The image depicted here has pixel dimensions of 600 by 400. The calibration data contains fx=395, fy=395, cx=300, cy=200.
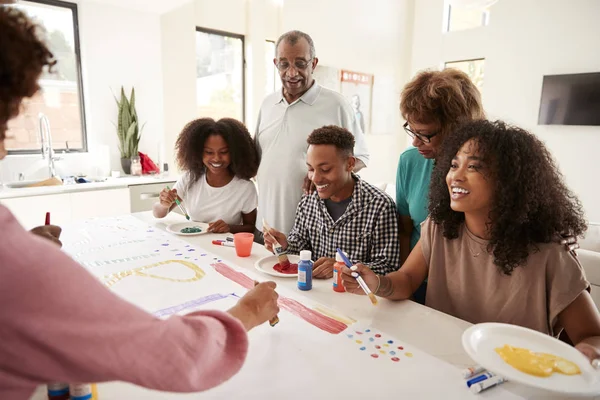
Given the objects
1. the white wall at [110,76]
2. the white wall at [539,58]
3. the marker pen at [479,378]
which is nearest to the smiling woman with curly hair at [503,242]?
the marker pen at [479,378]

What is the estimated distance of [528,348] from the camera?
3.27 feet

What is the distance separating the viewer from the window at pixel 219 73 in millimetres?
4828

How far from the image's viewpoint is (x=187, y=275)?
1.58 m

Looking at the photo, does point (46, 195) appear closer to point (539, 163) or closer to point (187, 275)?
point (187, 275)

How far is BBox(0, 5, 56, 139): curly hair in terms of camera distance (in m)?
0.55

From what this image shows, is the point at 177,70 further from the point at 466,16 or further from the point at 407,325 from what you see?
the point at 466,16

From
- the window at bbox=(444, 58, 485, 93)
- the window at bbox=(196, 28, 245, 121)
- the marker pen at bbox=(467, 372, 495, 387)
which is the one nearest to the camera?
the marker pen at bbox=(467, 372, 495, 387)

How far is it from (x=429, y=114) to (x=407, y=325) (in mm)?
893

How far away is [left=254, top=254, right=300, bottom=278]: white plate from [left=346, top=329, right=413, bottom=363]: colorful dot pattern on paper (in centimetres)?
48

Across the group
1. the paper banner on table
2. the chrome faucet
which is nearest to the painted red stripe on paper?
the paper banner on table

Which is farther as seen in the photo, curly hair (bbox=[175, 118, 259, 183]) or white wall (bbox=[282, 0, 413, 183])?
white wall (bbox=[282, 0, 413, 183])

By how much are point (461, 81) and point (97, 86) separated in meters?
3.69

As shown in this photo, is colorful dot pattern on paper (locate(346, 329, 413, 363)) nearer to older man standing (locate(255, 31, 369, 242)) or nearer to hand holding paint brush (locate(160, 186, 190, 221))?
older man standing (locate(255, 31, 369, 242))

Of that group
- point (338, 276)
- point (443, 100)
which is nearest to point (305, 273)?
point (338, 276)
